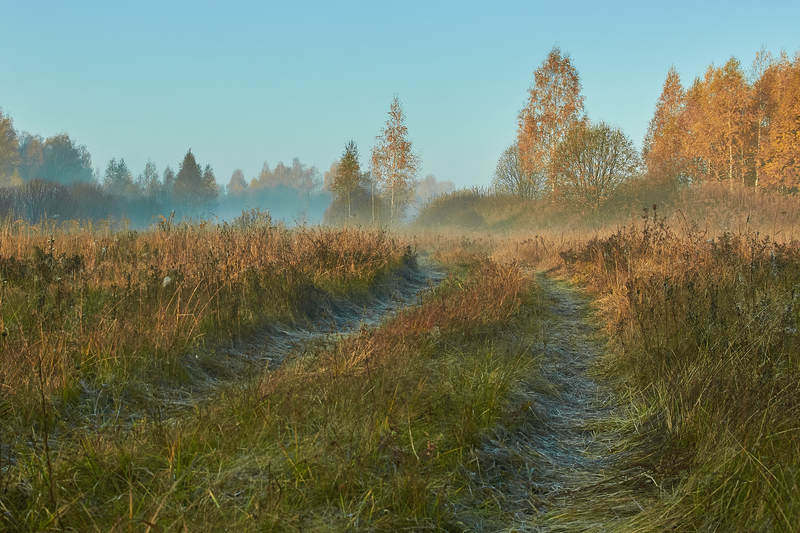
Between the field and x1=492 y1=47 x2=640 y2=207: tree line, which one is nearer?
the field

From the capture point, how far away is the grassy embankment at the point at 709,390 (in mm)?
1971

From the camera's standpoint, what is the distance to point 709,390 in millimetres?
2887

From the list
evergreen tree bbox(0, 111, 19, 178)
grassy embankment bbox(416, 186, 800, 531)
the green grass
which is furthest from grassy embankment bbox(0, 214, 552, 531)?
evergreen tree bbox(0, 111, 19, 178)

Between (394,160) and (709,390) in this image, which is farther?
(394,160)

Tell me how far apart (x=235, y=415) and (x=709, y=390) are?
2.84 m

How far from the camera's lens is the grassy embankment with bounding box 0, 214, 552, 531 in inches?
75.9

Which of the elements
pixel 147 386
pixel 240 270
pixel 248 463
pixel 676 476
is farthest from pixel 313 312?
pixel 676 476

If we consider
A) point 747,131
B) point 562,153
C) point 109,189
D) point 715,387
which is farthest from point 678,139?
point 109,189

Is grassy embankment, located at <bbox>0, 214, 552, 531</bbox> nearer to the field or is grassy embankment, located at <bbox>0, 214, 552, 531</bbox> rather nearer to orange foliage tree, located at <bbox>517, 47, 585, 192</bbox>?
the field

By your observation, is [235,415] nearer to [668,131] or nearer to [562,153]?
[562,153]

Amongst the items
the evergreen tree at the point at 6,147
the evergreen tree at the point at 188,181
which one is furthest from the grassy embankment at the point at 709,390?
the evergreen tree at the point at 188,181

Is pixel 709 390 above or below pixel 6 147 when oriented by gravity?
below

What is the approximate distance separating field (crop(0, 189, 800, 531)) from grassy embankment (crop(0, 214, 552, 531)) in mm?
16

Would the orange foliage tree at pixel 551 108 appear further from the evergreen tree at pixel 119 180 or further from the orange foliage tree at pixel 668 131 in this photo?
the evergreen tree at pixel 119 180
